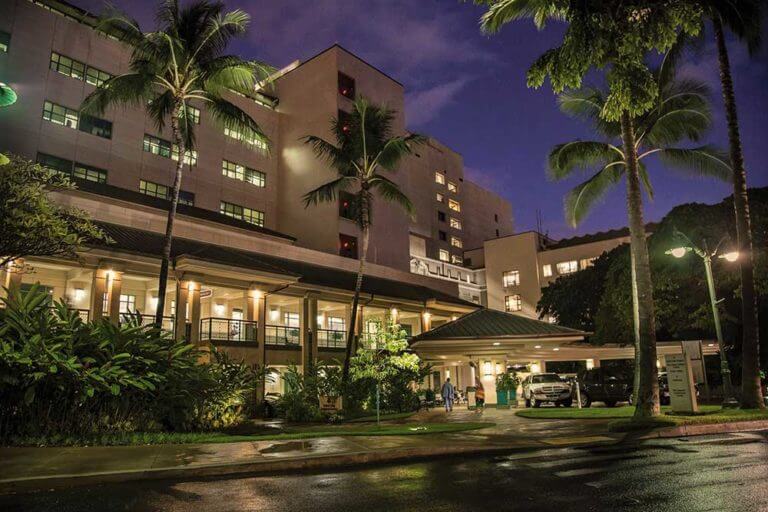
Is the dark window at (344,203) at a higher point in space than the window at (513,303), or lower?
higher

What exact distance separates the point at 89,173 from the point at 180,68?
51.4ft

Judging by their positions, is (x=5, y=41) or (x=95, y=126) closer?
(x=5, y=41)

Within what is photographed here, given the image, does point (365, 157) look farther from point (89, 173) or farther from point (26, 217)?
point (89, 173)

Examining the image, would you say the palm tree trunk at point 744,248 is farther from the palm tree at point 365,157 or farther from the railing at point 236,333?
the railing at point 236,333

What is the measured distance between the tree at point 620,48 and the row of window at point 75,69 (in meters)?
26.2

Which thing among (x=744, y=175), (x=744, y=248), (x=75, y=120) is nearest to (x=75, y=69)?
(x=75, y=120)

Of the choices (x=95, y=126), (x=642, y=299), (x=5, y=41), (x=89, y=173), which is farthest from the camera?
(x=95, y=126)

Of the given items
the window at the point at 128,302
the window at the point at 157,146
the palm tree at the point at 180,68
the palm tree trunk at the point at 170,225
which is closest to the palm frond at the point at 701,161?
the palm tree at the point at 180,68

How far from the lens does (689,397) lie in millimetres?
18250

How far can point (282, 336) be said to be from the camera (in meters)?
31.9

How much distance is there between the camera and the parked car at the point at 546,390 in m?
29.1

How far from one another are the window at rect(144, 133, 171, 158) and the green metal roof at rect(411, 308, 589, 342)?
21.0 m

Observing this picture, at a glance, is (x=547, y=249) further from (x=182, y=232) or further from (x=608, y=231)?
(x=182, y=232)

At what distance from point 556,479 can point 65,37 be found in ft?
116
